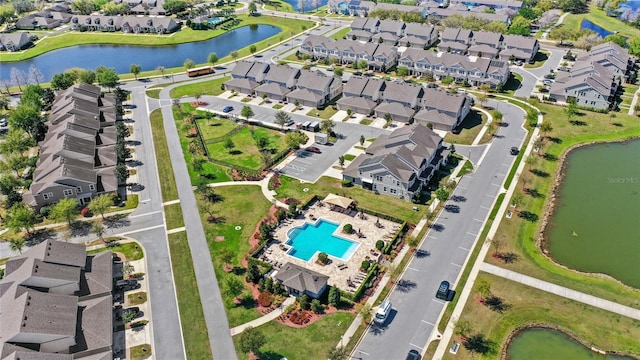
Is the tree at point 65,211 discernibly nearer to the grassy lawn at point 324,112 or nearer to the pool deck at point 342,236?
the pool deck at point 342,236

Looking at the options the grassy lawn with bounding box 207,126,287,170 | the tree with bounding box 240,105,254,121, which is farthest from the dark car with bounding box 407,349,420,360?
the tree with bounding box 240,105,254,121

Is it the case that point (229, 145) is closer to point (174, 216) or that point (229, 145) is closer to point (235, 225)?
point (174, 216)

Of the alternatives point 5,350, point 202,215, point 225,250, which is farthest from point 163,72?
point 5,350

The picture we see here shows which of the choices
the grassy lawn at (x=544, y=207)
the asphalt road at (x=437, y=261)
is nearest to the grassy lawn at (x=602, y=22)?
the grassy lawn at (x=544, y=207)

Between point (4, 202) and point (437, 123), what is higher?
point (437, 123)

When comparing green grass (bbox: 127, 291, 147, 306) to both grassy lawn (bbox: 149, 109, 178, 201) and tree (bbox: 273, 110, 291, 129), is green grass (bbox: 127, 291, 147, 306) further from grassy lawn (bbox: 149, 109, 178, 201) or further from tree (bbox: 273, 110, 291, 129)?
tree (bbox: 273, 110, 291, 129)

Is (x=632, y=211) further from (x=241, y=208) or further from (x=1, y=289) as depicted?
(x=1, y=289)

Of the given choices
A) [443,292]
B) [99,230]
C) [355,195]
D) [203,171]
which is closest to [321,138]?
[355,195]
